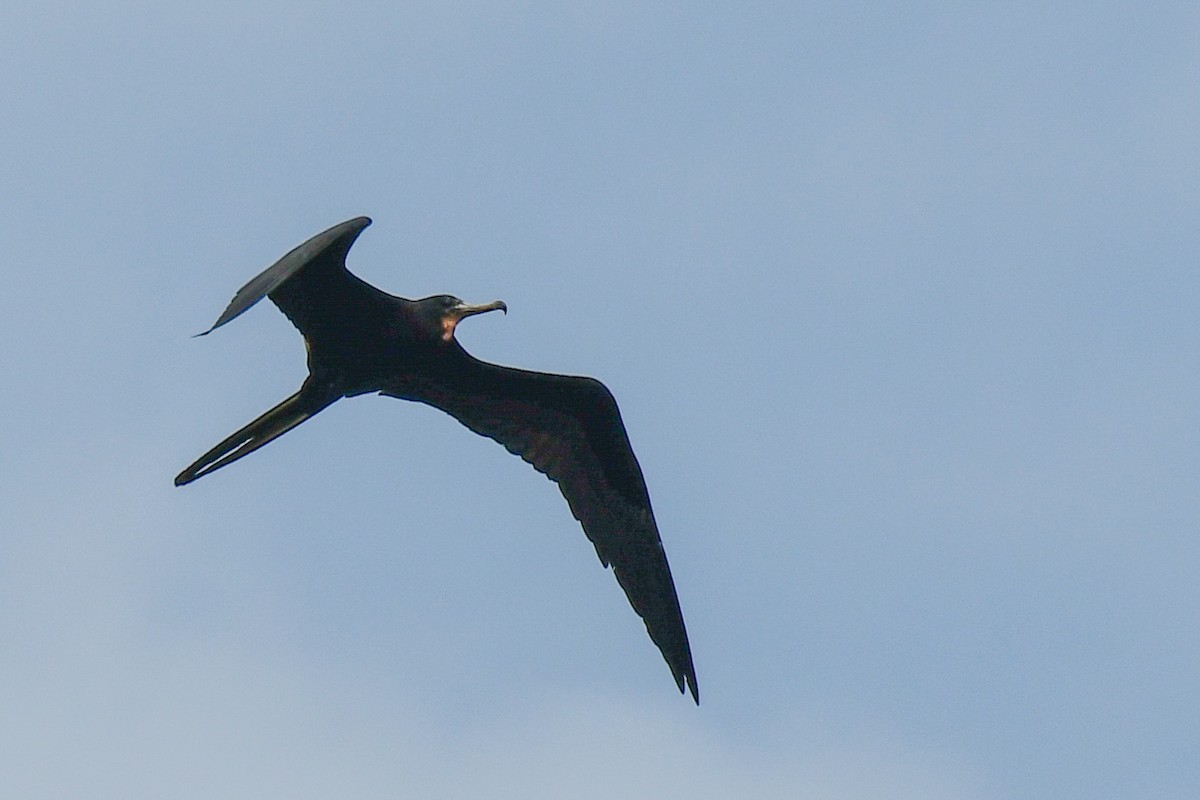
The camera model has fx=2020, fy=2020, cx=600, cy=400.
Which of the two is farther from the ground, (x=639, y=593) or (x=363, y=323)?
(x=363, y=323)

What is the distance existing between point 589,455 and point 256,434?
213 centimetres

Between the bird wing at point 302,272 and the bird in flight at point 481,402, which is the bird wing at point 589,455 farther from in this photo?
the bird wing at point 302,272

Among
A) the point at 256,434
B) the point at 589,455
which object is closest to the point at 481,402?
the point at 589,455

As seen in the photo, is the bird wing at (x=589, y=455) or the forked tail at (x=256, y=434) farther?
the bird wing at (x=589, y=455)

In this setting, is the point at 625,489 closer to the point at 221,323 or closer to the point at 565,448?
the point at 565,448

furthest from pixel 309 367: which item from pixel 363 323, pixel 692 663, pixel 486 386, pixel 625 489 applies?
pixel 692 663

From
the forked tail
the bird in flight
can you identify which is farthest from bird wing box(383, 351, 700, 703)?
the forked tail

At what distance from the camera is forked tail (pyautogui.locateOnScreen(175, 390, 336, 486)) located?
11031 millimetres

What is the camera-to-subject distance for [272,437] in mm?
11086

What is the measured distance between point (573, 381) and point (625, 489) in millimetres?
814

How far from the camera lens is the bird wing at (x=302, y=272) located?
895cm

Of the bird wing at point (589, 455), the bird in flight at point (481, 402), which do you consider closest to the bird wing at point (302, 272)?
the bird in flight at point (481, 402)

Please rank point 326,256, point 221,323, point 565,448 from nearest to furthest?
point 221,323
point 326,256
point 565,448

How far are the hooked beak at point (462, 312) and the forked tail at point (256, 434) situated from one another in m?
0.82
